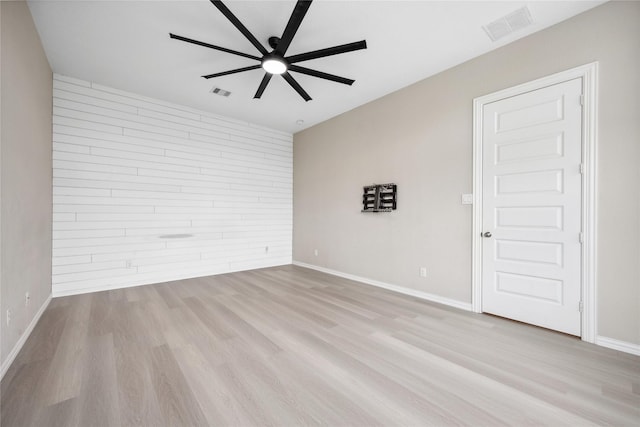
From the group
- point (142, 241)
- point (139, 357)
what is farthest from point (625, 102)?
point (142, 241)

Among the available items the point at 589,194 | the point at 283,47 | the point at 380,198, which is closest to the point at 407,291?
the point at 380,198

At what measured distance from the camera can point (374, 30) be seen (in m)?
2.78

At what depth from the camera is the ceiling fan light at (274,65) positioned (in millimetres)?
2689

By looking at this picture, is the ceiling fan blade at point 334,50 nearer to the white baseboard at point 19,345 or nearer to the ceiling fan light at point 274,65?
the ceiling fan light at point 274,65

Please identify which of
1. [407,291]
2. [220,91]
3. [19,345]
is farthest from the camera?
[220,91]

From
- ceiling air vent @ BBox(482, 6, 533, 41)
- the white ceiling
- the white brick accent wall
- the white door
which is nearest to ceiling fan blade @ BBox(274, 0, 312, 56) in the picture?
the white ceiling

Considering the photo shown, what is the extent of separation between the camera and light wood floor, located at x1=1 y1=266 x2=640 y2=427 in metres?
1.57

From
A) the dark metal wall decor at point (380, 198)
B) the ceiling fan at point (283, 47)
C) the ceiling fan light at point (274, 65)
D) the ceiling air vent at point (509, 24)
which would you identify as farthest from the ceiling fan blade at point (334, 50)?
the dark metal wall decor at point (380, 198)

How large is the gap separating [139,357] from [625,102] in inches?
186

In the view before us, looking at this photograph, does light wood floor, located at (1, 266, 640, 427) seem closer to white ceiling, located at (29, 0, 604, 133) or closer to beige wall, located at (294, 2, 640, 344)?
beige wall, located at (294, 2, 640, 344)

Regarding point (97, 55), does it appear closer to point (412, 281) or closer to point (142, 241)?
point (142, 241)

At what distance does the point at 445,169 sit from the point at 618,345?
235 centimetres

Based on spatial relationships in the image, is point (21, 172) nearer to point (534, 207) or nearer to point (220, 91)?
point (220, 91)

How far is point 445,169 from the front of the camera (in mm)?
3549
